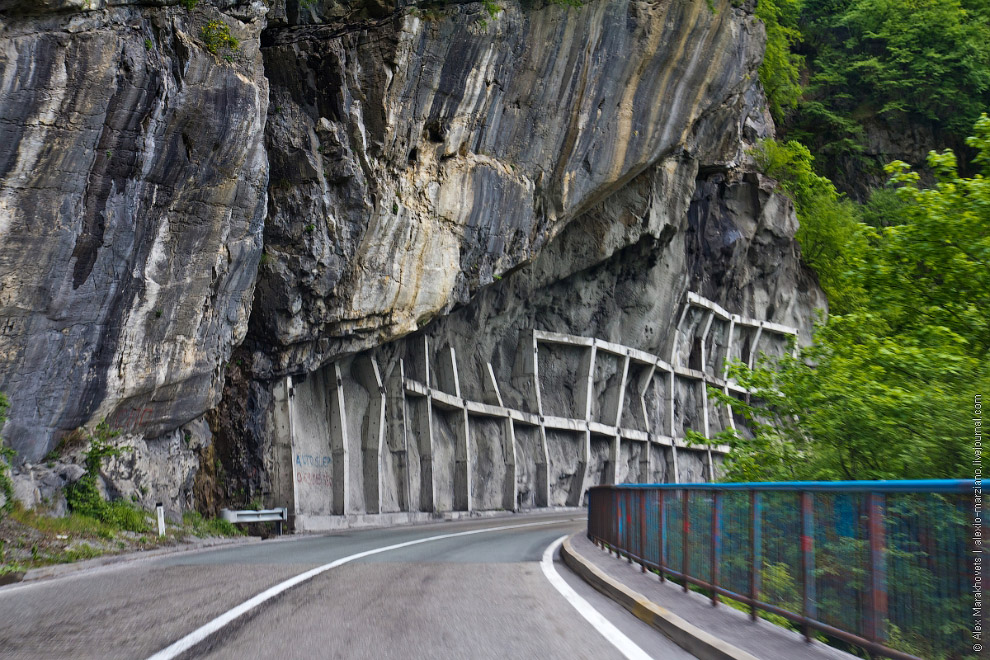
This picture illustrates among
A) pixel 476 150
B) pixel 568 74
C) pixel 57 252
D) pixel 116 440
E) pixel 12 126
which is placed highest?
pixel 568 74

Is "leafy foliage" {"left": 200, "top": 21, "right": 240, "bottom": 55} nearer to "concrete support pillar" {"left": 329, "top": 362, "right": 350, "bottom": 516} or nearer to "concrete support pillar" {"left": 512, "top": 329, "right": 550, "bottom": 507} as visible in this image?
"concrete support pillar" {"left": 329, "top": 362, "right": 350, "bottom": 516}

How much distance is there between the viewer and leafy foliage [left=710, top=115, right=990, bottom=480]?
10695mm

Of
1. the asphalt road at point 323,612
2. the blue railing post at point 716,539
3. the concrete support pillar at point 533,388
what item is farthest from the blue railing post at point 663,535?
the concrete support pillar at point 533,388

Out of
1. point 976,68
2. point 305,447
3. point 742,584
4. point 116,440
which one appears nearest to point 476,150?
point 305,447

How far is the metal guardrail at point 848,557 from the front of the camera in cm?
422

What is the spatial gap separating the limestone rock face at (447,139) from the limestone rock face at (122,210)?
2121 mm

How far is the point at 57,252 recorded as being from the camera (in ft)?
43.5

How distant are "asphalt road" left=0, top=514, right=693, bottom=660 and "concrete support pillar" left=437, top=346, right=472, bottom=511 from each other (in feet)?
50.8

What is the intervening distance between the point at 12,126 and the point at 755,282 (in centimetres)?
3631

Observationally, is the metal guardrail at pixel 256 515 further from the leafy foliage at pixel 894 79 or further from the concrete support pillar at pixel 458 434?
the leafy foliage at pixel 894 79

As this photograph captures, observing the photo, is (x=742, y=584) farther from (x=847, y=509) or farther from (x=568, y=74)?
(x=568, y=74)

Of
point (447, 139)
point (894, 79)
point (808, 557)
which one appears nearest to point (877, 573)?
point (808, 557)

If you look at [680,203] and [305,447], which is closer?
[305,447]

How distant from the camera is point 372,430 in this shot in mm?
24469
